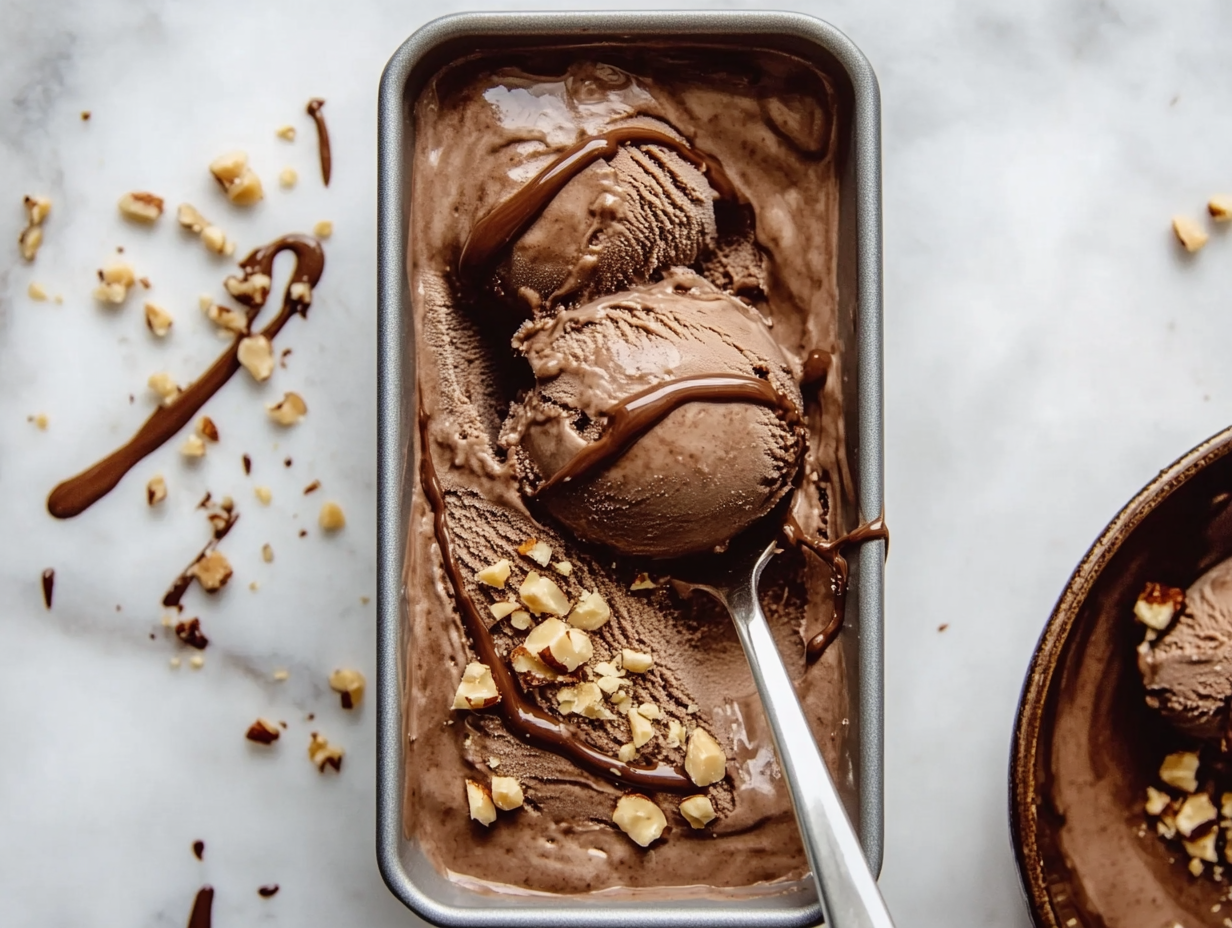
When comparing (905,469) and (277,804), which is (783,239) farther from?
(277,804)

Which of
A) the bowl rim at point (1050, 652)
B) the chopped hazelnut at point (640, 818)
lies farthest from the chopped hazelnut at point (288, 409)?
the bowl rim at point (1050, 652)

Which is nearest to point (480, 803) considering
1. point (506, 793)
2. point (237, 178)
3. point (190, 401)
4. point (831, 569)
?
point (506, 793)

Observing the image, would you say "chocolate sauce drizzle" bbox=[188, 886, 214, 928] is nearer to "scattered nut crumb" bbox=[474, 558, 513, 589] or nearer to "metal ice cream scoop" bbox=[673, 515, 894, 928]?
"scattered nut crumb" bbox=[474, 558, 513, 589]

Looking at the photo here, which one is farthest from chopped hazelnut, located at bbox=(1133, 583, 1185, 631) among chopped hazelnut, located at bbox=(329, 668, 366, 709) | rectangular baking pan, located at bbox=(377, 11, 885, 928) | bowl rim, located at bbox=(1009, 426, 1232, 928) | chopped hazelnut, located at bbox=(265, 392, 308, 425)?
chopped hazelnut, located at bbox=(265, 392, 308, 425)

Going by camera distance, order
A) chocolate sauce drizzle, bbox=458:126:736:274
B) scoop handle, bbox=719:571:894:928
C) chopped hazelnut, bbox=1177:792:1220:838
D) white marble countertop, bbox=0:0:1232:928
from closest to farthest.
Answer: scoop handle, bbox=719:571:894:928
chocolate sauce drizzle, bbox=458:126:736:274
chopped hazelnut, bbox=1177:792:1220:838
white marble countertop, bbox=0:0:1232:928

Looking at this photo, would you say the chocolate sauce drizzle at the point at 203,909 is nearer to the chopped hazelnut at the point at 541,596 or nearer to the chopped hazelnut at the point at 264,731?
the chopped hazelnut at the point at 264,731
